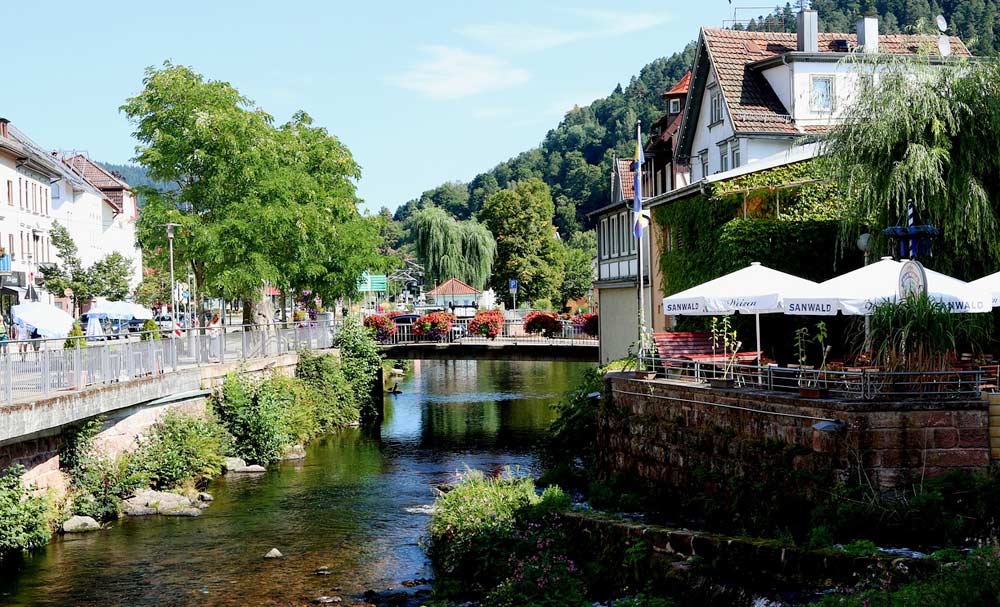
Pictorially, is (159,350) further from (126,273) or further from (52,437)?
(126,273)

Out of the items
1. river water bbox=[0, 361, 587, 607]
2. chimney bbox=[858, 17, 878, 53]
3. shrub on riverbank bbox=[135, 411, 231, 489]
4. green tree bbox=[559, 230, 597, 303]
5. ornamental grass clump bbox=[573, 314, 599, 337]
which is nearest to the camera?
river water bbox=[0, 361, 587, 607]

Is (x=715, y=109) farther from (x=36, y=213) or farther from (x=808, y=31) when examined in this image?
(x=36, y=213)

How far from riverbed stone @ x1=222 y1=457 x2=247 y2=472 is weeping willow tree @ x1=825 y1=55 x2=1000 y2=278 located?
17.1 m

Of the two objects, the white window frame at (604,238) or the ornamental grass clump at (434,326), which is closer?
the white window frame at (604,238)

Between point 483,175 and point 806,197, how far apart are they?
506 feet

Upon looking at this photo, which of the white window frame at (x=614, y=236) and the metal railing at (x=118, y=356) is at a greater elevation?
the white window frame at (x=614, y=236)

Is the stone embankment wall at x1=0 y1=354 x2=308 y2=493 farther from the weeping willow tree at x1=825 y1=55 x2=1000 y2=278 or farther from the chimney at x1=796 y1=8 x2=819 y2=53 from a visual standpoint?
the chimney at x1=796 y1=8 x2=819 y2=53

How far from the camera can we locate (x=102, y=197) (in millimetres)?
75062

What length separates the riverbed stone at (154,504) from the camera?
23672mm

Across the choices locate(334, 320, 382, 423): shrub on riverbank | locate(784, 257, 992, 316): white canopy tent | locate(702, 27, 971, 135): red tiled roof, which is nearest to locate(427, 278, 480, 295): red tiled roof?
locate(334, 320, 382, 423): shrub on riverbank

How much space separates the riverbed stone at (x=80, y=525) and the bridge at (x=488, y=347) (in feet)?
78.7

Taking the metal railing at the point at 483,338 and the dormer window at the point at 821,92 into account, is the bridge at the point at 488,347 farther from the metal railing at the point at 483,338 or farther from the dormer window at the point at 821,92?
the dormer window at the point at 821,92

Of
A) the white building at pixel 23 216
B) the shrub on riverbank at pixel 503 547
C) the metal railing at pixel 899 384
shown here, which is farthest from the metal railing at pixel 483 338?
the metal railing at pixel 899 384

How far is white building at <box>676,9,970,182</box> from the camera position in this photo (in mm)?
35844
